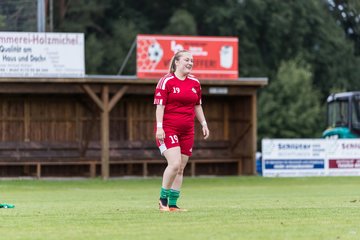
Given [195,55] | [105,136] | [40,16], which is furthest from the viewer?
[40,16]

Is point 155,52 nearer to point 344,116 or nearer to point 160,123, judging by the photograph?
point 344,116

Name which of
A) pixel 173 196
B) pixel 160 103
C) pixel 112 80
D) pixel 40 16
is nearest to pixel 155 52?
pixel 112 80

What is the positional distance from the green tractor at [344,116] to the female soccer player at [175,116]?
25.9 meters

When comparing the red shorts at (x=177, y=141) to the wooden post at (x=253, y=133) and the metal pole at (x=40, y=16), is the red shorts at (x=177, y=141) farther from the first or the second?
the wooden post at (x=253, y=133)

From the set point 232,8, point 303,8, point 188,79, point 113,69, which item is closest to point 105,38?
point 113,69

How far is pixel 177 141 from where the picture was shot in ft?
41.2

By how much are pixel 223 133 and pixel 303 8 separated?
2820 centimetres

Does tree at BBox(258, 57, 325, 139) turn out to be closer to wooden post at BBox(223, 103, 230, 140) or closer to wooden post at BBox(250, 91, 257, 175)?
wooden post at BBox(223, 103, 230, 140)

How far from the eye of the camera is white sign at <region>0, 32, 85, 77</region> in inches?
1176

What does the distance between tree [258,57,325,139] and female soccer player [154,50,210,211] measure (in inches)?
1831

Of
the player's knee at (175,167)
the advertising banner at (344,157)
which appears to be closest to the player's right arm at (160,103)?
the player's knee at (175,167)

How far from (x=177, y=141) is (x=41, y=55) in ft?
60.8

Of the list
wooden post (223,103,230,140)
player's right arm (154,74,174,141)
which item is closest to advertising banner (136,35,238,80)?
wooden post (223,103,230,140)

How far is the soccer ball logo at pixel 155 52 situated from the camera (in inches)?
1252
